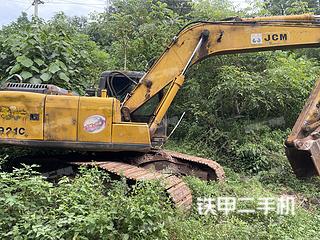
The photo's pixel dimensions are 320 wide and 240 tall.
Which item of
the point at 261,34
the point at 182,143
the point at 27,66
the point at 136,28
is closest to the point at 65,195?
the point at 261,34

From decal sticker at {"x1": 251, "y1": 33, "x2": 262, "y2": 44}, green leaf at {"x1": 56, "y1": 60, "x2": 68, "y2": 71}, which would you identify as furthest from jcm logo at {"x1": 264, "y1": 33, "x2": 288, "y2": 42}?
green leaf at {"x1": 56, "y1": 60, "x2": 68, "y2": 71}

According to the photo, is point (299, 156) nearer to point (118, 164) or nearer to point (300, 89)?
point (118, 164)

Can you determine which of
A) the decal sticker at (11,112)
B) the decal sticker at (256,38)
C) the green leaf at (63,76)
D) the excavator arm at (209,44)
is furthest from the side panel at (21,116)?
the decal sticker at (256,38)

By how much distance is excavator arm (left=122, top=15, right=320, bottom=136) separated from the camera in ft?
21.7

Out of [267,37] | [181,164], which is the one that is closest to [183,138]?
[181,164]

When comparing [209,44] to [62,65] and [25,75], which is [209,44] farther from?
[25,75]

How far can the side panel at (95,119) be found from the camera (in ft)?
20.1

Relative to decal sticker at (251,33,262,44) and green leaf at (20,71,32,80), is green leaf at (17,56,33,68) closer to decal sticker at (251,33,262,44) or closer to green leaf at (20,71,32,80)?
green leaf at (20,71,32,80)

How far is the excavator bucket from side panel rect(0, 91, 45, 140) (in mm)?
3405

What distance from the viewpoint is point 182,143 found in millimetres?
10125

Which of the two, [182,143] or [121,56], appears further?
[121,56]

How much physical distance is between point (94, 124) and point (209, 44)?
2232mm

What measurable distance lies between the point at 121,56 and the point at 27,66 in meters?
4.56

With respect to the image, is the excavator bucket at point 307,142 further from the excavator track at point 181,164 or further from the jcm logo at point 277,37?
the excavator track at point 181,164
